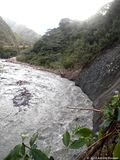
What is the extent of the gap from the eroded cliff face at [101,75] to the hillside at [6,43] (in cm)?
4385

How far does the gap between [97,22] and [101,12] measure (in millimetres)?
856

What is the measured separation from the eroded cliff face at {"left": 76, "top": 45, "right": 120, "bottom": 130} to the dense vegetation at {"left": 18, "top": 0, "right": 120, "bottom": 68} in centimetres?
177

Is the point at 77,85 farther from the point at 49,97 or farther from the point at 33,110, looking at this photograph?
the point at 33,110

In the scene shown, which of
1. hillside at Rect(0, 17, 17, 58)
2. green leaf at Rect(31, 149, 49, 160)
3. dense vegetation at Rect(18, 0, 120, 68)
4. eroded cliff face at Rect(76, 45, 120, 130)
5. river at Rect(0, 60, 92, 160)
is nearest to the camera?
green leaf at Rect(31, 149, 49, 160)

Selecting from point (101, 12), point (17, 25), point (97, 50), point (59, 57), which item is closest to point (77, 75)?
point (97, 50)

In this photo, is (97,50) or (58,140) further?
(97,50)

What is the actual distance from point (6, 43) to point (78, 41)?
55005mm

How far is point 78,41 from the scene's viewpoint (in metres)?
31.0

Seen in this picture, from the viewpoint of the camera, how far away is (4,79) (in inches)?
876

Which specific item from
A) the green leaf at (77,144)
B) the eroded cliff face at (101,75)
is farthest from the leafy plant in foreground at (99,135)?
the eroded cliff face at (101,75)

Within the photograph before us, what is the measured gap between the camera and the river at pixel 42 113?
980 cm

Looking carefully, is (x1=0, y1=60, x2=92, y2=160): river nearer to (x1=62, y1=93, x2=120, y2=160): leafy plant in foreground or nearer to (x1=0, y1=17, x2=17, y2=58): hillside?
(x1=62, y1=93, x2=120, y2=160): leafy plant in foreground

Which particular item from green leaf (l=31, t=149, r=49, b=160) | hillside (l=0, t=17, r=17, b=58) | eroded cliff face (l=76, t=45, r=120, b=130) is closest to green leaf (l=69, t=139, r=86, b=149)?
green leaf (l=31, t=149, r=49, b=160)

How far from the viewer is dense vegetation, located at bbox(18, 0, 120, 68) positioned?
22.7m
